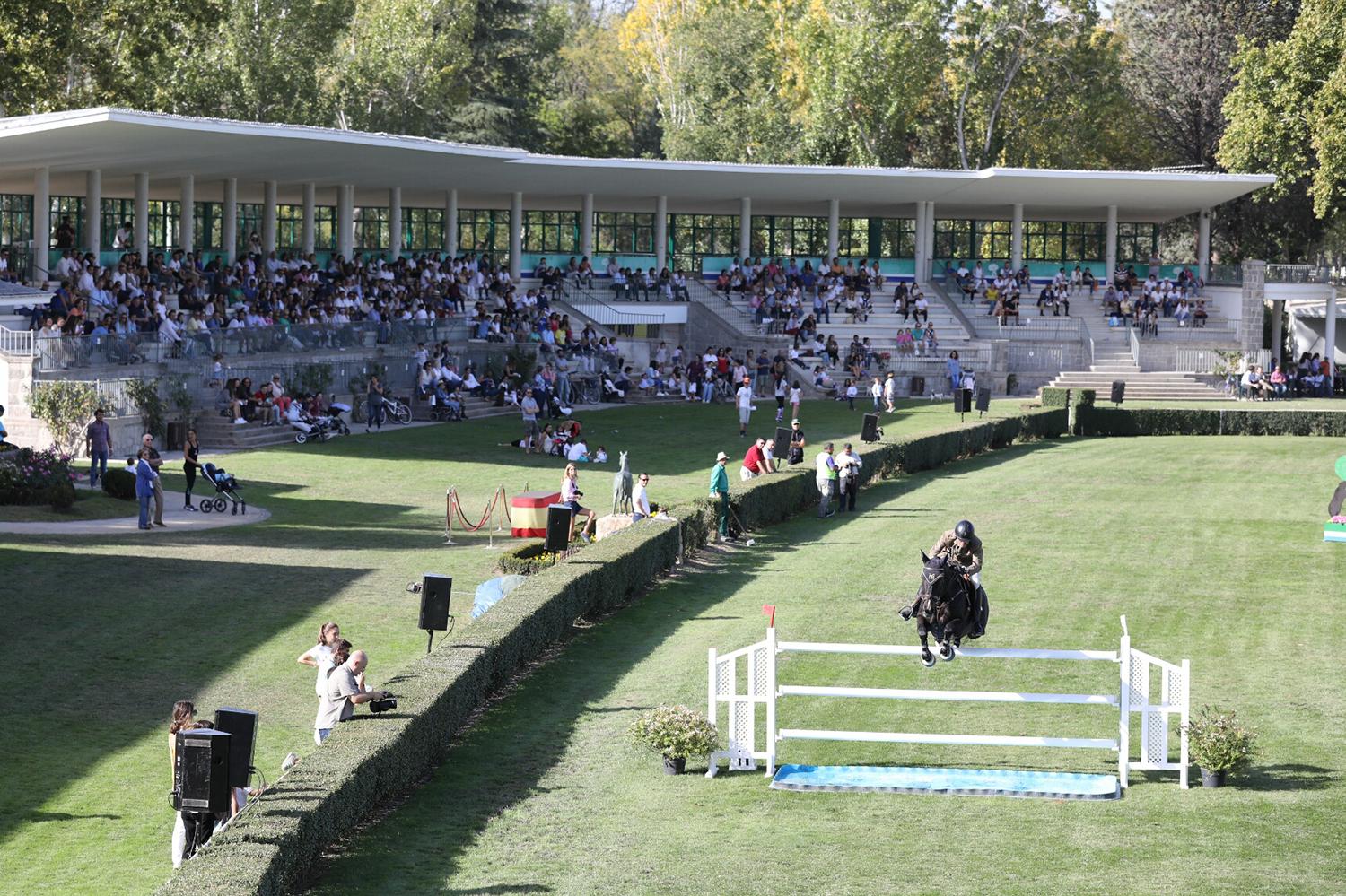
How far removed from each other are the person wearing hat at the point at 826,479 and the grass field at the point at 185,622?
2.46 metres

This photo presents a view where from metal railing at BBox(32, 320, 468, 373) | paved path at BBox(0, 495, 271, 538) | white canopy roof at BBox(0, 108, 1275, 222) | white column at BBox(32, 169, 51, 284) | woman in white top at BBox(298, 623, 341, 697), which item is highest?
white canopy roof at BBox(0, 108, 1275, 222)

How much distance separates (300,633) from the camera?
20297 mm

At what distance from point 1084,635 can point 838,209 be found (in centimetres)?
4791

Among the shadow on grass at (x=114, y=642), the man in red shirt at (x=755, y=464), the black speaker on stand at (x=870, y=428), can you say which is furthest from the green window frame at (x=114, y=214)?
the shadow on grass at (x=114, y=642)

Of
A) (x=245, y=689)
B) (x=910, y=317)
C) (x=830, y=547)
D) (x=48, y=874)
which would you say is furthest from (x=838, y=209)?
(x=48, y=874)

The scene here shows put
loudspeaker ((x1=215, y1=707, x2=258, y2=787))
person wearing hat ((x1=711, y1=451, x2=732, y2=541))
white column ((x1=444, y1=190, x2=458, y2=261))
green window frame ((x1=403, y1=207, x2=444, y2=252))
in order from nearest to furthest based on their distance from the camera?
1. loudspeaker ((x1=215, y1=707, x2=258, y2=787))
2. person wearing hat ((x1=711, y1=451, x2=732, y2=541))
3. white column ((x1=444, y1=190, x2=458, y2=261))
4. green window frame ((x1=403, y1=207, x2=444, y2=252))

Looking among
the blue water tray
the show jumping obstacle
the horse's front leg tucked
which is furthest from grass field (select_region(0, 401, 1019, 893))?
the horse's front leg tucked

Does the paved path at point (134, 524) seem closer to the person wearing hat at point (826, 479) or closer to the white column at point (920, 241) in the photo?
the person wearing hat at point (826, 479)

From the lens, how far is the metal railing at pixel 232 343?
3466cm

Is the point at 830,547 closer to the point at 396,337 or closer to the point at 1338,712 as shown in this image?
the point at 1338,712

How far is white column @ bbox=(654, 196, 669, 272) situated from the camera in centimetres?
6500

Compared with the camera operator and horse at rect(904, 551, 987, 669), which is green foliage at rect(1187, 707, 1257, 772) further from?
the camera operator

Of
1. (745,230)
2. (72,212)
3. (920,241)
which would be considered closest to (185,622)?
(72,212)

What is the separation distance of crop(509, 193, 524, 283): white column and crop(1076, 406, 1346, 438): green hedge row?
852 inches
